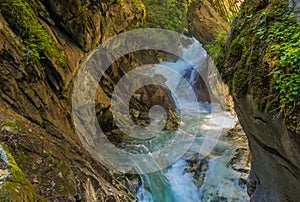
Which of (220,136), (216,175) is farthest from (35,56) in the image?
(220,136)

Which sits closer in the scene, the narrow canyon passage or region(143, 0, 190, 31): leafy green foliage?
the narrow canyon passage

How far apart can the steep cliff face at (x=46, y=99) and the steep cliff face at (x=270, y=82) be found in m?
2.20

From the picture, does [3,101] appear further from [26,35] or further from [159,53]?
[159,53]

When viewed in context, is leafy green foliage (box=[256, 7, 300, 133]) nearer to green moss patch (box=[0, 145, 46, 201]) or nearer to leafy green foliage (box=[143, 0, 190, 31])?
green moss patch (box=[0, 145, 46, 201])

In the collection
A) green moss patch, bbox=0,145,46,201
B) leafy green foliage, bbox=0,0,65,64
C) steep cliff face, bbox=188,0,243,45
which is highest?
steep cliff face, bbox=188,0,243,45

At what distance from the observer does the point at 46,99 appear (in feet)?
15.5

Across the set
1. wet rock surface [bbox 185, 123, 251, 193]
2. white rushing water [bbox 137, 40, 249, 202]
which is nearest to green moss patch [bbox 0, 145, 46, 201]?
white rushing water [bbox 137, 40, 249, 202]

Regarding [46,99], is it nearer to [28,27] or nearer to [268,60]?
[28,27]

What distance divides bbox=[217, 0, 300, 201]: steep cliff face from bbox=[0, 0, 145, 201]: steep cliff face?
2.20 metres

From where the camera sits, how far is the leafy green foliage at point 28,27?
4586mm

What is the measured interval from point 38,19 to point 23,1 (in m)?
0.46

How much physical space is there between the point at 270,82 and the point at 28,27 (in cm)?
419

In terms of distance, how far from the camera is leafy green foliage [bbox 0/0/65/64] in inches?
181

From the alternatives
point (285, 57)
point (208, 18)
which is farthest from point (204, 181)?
point (208, 18)
